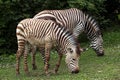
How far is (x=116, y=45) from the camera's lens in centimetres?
1934

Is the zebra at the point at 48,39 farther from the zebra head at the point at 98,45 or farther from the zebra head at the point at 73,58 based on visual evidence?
the zebra head at the point at 98,45

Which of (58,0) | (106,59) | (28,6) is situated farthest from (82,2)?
(106,59)

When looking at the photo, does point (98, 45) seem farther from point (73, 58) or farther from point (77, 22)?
point (73, 58)

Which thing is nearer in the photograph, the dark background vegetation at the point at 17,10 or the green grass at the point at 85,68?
the green grass at the point at 85,68

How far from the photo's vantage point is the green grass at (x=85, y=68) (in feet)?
40.7

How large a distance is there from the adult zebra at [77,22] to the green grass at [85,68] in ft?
2.26

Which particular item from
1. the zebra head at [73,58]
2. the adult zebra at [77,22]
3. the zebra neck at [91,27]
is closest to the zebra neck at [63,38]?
the zebra head at [73,58]

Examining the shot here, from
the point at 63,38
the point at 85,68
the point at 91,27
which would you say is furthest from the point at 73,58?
the point at 91,27

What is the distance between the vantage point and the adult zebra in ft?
49.7

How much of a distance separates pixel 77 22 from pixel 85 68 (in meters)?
2.47

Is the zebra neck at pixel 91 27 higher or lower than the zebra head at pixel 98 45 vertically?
higher

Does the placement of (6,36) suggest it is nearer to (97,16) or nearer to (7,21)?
(7,21)

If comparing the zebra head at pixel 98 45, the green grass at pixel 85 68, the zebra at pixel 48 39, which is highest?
the zebra at pixel 48 39

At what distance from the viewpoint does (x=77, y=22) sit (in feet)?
52.0
